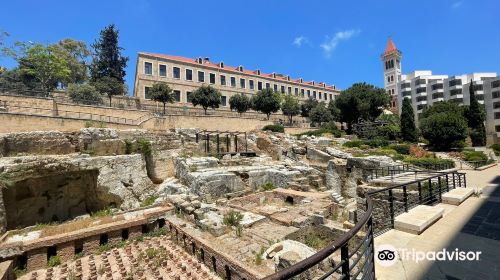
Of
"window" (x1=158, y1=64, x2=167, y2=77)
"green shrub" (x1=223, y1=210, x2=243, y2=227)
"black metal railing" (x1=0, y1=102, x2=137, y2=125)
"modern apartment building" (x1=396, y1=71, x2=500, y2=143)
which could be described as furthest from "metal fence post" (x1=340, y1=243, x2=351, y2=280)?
"modern apartment building" (x1=396, y1=71, x2=500, y2=143)

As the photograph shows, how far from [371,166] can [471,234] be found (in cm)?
1451

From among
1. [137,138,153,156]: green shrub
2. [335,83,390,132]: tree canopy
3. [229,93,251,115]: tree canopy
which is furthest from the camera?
[335,83,390,132]: tree canopy

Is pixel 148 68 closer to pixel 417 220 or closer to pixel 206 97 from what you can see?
pixel 206 97

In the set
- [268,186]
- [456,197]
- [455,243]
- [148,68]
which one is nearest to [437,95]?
[268,186]

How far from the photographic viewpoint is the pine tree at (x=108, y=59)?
45.8 metres

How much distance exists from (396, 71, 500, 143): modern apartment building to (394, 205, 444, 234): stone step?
185 ft

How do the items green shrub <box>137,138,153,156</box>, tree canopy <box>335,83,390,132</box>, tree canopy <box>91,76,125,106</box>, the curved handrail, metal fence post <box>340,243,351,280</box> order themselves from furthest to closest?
tree canopy <box>335,83,390,132</box> < tree canopy <box>91,76,125,106</box> < green shrub <box>137,138,153,156</box> < metal fence post <box>340,243,351,280</box> < the curved handrail

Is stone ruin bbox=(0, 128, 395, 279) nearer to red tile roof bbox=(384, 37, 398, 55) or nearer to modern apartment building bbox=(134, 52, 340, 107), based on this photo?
modern apartment building bbox=(134, 52, 340, 107)

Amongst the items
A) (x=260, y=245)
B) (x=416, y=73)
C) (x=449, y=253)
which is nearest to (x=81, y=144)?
(x=260, y=245)

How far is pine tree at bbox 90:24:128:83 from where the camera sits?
150 ft

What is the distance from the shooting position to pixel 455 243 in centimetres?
419

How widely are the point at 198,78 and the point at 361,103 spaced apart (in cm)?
3182

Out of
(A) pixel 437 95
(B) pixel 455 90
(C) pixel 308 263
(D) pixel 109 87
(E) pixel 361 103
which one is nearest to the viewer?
(C) pixel 308 263

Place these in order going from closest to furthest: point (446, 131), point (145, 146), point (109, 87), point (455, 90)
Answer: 1. point (145, 146)
2. point (446, 131)
3. point (109, 87)
4. point (455, 90)
